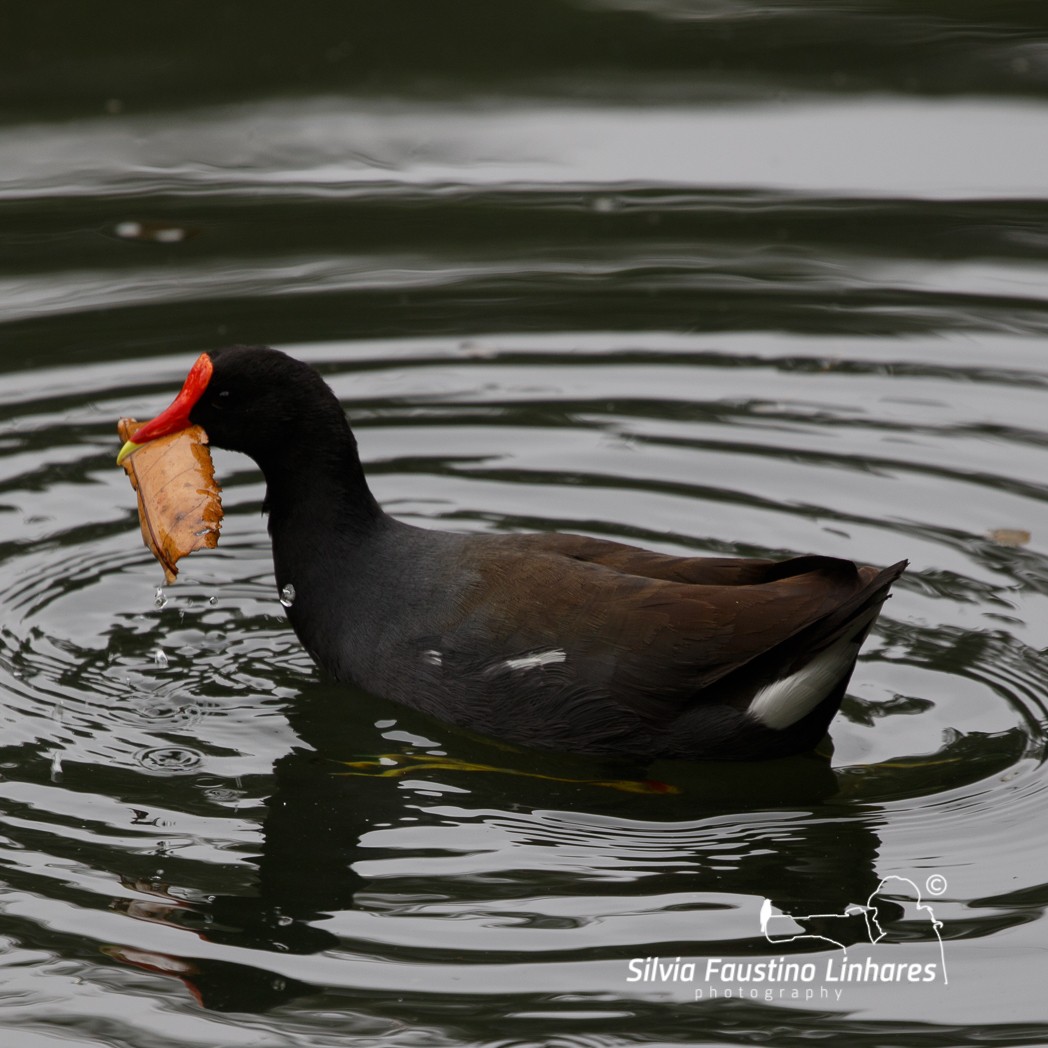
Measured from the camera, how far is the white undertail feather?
17.7 ft

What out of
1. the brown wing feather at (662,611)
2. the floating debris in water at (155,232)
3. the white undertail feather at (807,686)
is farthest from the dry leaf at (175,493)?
the floating debris in water at (155,232)

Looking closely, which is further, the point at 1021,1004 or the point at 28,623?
the point at 28,623

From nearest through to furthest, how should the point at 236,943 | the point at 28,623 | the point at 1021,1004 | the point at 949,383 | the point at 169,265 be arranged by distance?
the point at 1021,1004 → the point at 236,943 → the point at 28,623 → the point at 949,383 → the point at 169,265

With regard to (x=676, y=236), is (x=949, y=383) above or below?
below

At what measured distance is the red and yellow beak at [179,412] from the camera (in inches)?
238

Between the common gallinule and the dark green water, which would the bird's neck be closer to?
the common gallinule

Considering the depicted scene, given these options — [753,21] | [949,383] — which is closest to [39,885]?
[949,383]

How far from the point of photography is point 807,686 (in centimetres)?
545

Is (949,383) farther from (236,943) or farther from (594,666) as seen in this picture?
(236,943)

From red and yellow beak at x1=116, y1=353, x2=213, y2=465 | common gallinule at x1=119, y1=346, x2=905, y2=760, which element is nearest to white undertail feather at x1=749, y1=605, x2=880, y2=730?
common gallinule at x1=119, y1=346, x2=905, y2=760

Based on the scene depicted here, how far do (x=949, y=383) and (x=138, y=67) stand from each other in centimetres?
554

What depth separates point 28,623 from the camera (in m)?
6.46

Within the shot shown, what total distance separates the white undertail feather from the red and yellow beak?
2.11m

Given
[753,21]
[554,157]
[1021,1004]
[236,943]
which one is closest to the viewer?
[1021,1004]
